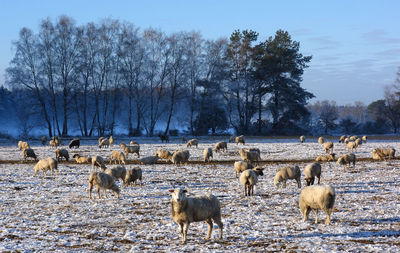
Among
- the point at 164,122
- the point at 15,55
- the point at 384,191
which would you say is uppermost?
the point at 15,55

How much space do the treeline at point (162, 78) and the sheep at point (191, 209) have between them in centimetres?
4648

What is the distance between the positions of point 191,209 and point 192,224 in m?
2.01

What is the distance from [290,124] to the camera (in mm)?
62906

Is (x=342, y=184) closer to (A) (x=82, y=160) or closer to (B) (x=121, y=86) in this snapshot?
(A) (x=82, y=160)

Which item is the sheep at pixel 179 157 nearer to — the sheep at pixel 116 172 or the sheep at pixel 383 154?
the sheep at pixel 116 172

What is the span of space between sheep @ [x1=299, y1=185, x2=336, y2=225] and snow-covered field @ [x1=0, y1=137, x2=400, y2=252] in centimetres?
38

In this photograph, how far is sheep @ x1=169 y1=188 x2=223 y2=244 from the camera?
30.9ft

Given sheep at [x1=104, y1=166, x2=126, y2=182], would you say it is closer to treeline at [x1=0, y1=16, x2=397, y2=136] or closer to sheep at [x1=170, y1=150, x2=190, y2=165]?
sheep at [x1=170, y1=150, x2=190, y2=165]

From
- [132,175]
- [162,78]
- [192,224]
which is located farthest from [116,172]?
[162,78]

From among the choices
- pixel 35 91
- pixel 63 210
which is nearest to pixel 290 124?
pixel 35 91

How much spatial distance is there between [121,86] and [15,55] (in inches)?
571

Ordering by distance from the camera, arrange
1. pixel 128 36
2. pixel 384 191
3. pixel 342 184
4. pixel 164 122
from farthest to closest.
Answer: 1. pixel 164 122
2. pixel 128 36
3. pixel 342 184
4. pixel 384 191

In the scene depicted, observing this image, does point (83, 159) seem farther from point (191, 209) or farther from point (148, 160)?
point (191, 209)

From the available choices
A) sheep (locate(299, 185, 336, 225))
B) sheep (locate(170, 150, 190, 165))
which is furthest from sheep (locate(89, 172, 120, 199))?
sheep (locate(170, 150, 190, 165))
